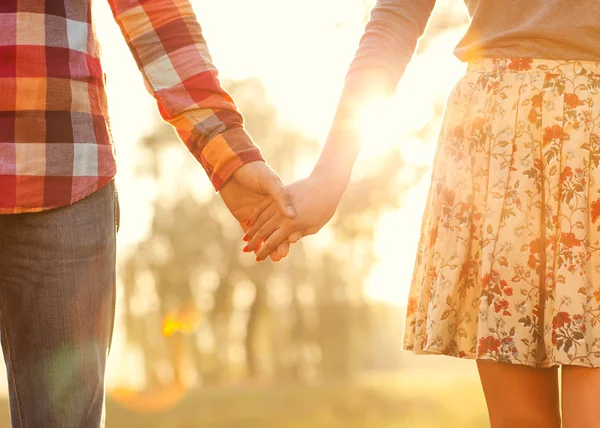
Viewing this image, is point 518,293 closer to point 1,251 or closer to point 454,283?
point 454,283

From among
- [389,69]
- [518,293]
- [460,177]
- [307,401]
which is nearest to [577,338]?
[518,293]

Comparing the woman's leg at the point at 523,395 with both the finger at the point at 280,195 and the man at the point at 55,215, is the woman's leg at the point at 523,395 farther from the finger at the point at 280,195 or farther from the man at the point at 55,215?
the man at the point at 55,215

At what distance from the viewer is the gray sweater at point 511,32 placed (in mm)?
2266

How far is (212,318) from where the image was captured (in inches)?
Result: 982

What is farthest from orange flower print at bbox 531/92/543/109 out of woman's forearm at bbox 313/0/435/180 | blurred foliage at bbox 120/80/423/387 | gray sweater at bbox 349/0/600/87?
blurred foliage at bbox 120/80/423/387

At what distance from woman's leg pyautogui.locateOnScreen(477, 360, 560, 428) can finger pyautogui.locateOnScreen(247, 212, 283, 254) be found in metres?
0.75

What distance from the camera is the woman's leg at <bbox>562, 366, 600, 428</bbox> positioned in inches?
83.1

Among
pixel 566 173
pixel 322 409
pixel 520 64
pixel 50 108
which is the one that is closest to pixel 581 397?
pixel 566 173

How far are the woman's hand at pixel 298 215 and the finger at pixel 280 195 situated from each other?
0.07ft

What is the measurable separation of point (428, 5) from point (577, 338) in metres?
1.10

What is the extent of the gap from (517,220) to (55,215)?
117 centimetres

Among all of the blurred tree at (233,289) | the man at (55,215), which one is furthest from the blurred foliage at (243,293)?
the man at (55,215)

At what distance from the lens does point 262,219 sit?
2.64 metres

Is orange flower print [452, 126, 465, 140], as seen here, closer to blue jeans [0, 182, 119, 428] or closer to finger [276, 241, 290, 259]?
finger [276, 241, 290, 259]
